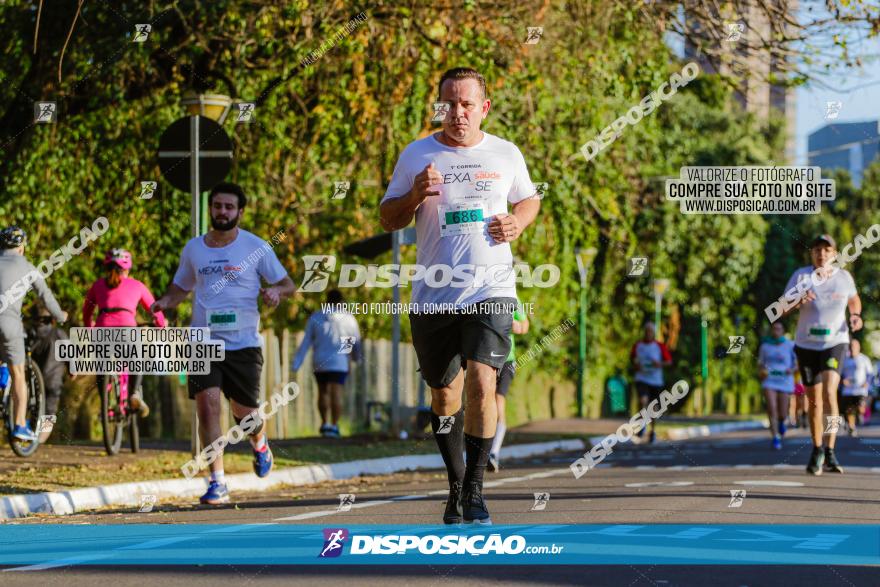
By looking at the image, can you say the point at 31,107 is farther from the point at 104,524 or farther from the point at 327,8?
the point at 104,524

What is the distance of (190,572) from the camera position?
6715mm

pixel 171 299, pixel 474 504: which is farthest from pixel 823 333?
pixel 474 504

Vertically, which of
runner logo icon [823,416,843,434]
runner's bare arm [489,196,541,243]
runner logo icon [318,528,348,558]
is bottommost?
runner logo icon [318,528,348,558]

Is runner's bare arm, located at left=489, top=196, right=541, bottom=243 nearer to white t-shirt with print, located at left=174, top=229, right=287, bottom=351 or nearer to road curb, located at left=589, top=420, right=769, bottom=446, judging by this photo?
white t-shirt with print, located at left=174, top=229, right=287, bottom=351

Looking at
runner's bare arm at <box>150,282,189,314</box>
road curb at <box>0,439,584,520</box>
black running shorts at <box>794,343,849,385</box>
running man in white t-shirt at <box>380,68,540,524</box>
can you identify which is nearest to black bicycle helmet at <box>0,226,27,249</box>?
road curb at <box>0,439,584,520</box>

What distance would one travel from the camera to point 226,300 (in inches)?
418

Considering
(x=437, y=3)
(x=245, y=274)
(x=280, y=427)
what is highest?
(x=437, y=3)

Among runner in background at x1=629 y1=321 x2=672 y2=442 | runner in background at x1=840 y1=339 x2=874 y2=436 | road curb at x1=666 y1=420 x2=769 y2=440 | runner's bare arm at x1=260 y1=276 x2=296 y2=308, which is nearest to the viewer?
runner's bare arm at x1=260 y1=276 x2=296 y2=308

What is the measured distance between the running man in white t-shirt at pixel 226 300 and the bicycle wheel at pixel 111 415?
3.49m

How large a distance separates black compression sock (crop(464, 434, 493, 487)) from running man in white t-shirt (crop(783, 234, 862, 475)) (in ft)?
20.0

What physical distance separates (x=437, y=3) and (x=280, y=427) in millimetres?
8871

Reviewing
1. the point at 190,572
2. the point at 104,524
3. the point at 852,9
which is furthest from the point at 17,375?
the point at 852,9

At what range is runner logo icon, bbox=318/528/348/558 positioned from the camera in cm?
723

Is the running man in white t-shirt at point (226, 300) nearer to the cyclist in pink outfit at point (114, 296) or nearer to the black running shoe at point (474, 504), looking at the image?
the black running shoe at point (474, 504)
